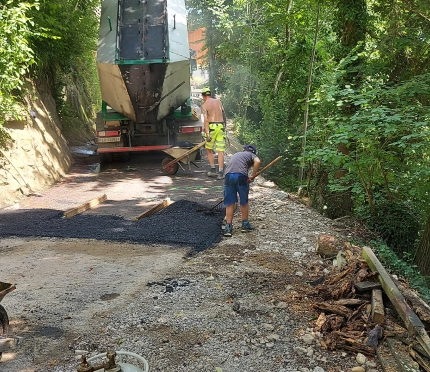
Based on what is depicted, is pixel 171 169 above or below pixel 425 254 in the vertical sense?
above

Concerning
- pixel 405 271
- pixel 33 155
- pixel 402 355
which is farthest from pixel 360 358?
pixel 33 155

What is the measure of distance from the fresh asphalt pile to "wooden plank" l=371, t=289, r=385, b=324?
97.9 inches

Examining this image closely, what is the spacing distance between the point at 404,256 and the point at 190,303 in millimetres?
3999

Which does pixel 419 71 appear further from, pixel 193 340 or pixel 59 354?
pixel 59 354

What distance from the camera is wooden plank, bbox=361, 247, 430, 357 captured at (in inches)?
122

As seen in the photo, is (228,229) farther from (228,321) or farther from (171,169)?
(171,169)

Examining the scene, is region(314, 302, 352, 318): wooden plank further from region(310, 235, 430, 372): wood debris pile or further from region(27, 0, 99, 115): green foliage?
region(27, 0, 99, 115): green foliage

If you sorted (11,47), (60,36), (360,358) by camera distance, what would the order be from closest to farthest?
(360,358)
(11,47)
(60,36)

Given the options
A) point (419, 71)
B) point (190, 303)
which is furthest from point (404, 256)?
point (190, 303)

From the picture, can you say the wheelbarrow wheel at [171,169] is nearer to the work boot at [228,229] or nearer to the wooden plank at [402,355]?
the work boot at [228,229]

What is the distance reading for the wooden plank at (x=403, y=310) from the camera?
3097 millimetres

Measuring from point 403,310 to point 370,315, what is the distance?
0.92 feet

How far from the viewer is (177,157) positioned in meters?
10.4

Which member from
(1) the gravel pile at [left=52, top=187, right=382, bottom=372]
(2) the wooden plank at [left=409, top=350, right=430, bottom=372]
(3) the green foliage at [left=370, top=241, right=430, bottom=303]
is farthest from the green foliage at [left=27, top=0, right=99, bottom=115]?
(2) the wooden plank at [left=409, top=350, right=430, bottom=372]
